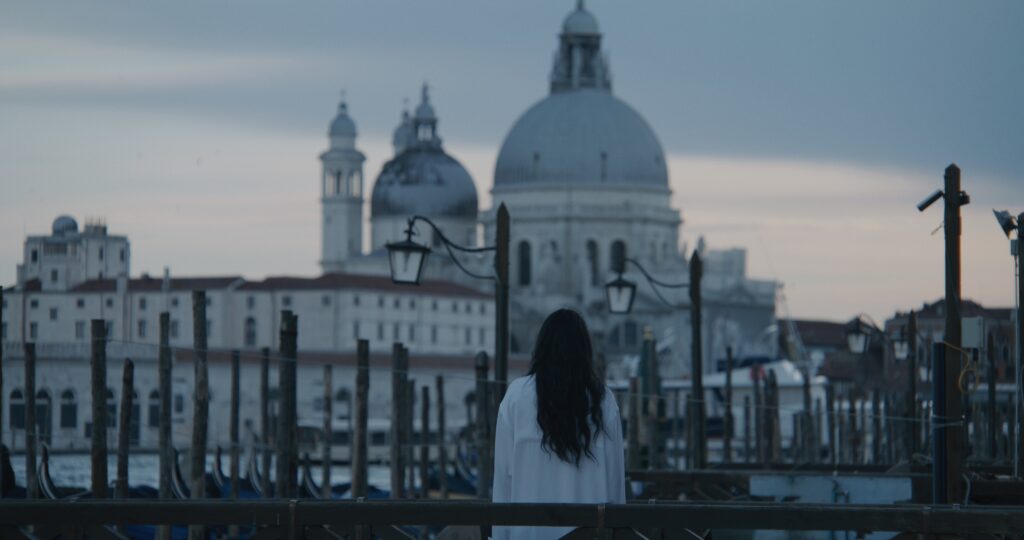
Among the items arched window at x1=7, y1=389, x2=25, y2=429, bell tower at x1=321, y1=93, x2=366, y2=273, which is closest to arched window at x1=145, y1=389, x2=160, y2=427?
arched window at x1=7, y1=389, x2=25, y2=429

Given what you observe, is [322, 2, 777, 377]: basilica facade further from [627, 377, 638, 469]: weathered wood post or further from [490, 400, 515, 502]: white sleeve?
[490, 400, 515, 502]: white sleeve

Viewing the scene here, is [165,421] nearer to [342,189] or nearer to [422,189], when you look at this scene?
[422,189]

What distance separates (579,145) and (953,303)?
101747 millimetres

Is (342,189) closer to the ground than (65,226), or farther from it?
farther from it

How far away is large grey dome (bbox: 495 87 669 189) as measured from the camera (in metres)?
115

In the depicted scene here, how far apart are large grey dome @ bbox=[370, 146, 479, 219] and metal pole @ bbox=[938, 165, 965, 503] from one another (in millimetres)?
106933

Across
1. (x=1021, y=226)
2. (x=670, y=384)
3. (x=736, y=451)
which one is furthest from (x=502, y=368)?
(x=670, y=384)

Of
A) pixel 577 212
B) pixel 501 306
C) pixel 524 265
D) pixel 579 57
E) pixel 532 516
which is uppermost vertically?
pixel 579 57

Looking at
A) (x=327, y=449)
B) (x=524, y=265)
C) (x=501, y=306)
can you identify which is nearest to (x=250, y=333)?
(x=524, y=265)

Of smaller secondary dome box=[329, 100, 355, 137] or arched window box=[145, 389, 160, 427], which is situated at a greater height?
smaller secondary dome box=[329, 100, 355, 137]

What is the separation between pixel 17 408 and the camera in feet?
230

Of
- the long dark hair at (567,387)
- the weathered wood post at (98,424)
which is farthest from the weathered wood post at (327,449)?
the long dark hair at (567,387)

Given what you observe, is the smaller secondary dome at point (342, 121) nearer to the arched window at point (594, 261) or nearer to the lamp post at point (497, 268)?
the arched window at point (594, 261)

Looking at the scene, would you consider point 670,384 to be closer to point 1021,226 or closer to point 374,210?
point 374,210
